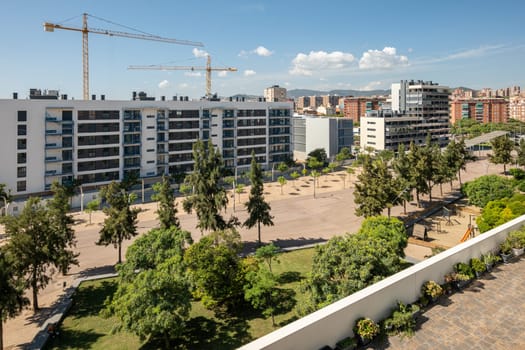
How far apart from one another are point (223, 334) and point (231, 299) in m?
3.38

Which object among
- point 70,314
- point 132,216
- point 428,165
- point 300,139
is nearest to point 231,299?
point 70,314

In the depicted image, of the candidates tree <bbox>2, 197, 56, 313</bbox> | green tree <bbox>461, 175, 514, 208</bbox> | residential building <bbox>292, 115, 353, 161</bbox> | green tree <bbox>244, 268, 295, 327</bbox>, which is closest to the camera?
green tree <bbox>244, 268, 295, 327</bbox>

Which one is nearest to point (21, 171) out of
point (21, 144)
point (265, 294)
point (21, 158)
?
point (21, 158)

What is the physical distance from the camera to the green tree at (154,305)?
20.0 metres

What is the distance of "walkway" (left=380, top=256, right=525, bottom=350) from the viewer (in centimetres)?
1204

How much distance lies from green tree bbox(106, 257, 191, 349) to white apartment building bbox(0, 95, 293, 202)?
56009 mm

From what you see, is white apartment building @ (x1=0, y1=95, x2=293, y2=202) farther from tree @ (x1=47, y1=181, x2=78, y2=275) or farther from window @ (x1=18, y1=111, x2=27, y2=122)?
tree @ (x1=47, y1=181, x2=78, y2=275)

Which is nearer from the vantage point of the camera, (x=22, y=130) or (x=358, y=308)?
(x=358, y=308)

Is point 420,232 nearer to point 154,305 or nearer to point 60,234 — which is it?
point 154,305

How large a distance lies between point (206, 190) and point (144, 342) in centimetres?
1870

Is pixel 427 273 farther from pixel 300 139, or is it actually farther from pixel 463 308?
pixel 300 139

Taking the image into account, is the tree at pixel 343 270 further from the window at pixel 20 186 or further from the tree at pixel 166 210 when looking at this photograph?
the window at pixel 20 186

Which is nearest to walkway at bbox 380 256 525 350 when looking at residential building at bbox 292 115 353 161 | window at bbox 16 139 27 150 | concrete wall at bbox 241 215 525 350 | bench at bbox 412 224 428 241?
concrete wall at bbox 241 215 525 350

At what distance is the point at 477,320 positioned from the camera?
13312mm
